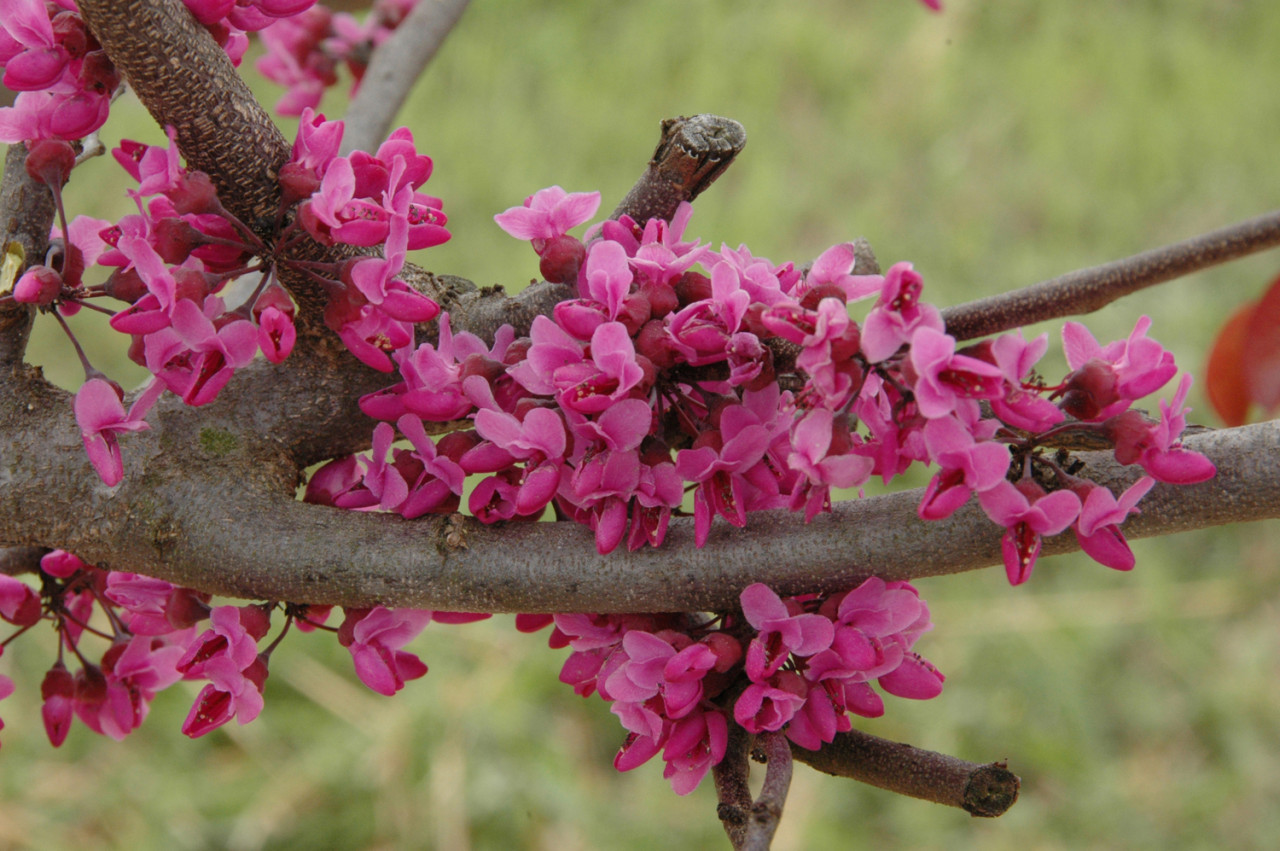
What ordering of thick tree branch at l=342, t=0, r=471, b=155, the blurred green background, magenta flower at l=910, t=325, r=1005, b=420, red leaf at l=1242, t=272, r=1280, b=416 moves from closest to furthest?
1. magenta flower at l=910, t=325, r=1005, b=420
2. red leaf at l=1242, t=272, r=1280, b=416
3. thick tree branch at l=342, t=0, r=471, b=155
4. the blurred green background

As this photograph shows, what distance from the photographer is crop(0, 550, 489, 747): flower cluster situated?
583mm

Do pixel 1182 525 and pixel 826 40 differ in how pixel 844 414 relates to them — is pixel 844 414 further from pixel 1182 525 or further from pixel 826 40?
pixel 826 40

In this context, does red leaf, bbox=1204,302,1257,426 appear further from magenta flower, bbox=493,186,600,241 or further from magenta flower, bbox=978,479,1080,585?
magenta flower, bbox=493,186,600,241

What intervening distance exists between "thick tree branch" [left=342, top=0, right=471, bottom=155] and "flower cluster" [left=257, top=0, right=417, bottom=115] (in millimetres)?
109

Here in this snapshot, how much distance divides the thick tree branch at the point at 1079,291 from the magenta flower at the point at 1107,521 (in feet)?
0.29

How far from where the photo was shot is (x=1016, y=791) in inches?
20.9

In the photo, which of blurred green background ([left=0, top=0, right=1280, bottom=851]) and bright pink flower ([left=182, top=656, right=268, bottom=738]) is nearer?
bright pink flower ([left=182, top=656, right=268, bottom=738])

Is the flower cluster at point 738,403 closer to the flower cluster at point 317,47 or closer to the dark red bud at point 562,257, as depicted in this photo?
the dark red bud at point 562,257

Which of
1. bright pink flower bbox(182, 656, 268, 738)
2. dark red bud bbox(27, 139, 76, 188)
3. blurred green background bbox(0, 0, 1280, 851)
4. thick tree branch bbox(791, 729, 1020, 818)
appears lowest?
blurred green background bbox(0, 0, 1280, 851)

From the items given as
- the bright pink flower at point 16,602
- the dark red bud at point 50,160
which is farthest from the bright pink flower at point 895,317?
the bright pink flower at point 16,602

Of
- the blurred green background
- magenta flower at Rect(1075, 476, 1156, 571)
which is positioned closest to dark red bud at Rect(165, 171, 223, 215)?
magenta flower at Rect(1075, 476, 1156, 571)

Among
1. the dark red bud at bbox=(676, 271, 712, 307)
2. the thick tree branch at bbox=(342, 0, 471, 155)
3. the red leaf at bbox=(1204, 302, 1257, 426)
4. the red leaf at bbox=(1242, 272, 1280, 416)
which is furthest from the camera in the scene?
the thick tree branch at bbox=(342, 0, 471, 155)

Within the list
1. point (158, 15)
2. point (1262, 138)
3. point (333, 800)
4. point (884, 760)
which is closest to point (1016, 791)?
point (884, 760)

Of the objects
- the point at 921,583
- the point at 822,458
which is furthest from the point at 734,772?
the point at 921,583
